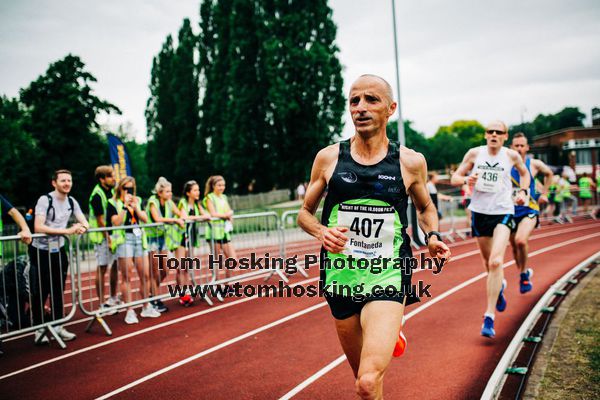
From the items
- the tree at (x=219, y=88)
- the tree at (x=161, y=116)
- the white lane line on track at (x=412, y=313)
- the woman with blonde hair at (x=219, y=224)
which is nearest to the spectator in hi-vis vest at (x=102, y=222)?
the woman with blonde hair at (x=219, y=224)

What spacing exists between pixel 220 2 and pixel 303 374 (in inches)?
1633

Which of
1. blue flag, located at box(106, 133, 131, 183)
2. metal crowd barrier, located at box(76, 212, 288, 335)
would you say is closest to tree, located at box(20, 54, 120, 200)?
blue flag, located at box(106, 133, 131, 183)

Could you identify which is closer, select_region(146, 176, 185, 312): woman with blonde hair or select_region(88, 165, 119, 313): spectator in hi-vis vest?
select_region(88, 165, 119, 313): spectator in hi-vis vest

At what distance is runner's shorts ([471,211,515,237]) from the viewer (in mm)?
5754

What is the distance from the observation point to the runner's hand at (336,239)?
2.83 metres

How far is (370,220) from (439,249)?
46 centimetres

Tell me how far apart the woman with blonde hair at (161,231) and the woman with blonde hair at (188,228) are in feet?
0.48

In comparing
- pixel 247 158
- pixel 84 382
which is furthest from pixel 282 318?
pixel 247 158

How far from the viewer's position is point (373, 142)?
3086 millimetres

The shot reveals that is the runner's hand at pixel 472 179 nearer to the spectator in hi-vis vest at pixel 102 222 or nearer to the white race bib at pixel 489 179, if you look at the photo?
the white race bib at pixel 489 179

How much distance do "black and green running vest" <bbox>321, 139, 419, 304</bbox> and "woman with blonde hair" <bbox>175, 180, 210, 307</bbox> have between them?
577 cm

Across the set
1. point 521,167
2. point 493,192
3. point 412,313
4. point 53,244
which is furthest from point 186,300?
point 521,167

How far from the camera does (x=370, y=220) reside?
3020mm

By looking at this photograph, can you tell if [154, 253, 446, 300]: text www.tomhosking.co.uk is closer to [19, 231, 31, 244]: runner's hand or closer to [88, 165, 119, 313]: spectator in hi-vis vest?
[88, 165, 119, 313]: spectator in hi-vis vest
